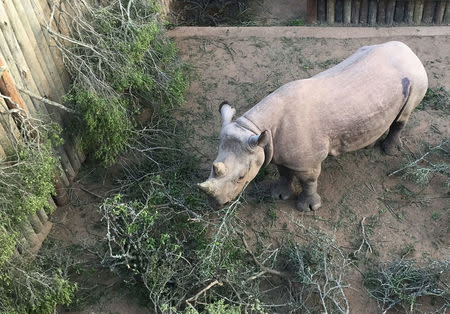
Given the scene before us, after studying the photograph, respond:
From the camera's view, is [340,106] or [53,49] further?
[53,49]

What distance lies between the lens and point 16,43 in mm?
5270

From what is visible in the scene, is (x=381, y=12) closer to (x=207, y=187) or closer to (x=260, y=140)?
(x=260, y=140)

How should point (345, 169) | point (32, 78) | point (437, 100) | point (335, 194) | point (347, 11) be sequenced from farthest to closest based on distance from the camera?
point (347, 11)
point (437, 100)
point (345, 169)
point (335, 194)
point (32, 78)

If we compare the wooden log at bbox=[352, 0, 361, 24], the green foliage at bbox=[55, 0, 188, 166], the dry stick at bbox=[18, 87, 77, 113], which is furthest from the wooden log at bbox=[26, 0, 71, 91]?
the wooden log at bbox=[352, 0, 361, 24]

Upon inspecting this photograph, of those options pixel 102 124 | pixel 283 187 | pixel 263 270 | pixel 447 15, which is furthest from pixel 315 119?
pixel 447 15

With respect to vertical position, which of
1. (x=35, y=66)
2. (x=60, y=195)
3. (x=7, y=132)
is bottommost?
(x=60, y=195)

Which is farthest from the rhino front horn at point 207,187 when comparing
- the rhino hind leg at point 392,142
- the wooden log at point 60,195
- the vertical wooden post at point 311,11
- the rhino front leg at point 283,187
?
the vertical wooden post at point 311,11

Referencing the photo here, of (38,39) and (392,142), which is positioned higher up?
(38,39)

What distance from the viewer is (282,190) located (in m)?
6.02

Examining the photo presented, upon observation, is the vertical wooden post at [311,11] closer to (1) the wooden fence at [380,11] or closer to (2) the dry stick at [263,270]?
(1) the wooden fence at [380,11]

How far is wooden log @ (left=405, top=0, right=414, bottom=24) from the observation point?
30.0ft

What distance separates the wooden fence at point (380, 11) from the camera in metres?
9.16

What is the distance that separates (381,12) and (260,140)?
19.4ft

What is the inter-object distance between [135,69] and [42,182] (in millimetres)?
2016
